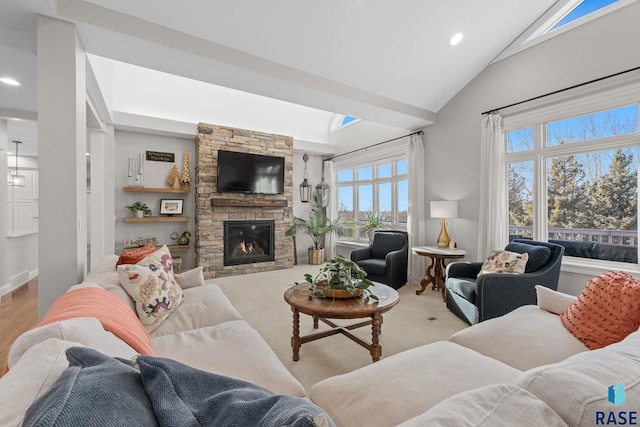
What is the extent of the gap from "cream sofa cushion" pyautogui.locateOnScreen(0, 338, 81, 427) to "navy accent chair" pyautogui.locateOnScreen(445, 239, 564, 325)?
9.57 feet

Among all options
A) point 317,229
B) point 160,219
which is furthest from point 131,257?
point 317,229

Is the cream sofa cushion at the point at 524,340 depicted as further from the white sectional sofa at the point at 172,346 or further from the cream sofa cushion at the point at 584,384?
the white sectional sofa at the point at 172,346

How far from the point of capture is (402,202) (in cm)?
557

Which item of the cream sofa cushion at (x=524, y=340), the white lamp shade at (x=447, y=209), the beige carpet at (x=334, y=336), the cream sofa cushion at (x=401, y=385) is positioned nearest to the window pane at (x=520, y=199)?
the white lamp shade at (x=447, y=209)

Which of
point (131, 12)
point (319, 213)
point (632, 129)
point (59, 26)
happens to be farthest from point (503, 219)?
point (59, 26)

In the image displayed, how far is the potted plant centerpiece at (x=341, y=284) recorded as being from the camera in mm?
2363

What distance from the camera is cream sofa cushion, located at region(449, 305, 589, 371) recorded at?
151 cm

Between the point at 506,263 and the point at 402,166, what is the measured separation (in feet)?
9.59

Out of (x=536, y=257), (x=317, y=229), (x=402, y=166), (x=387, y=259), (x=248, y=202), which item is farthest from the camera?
(x=317, y=229)

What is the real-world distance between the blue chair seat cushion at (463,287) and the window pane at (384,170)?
2.91 meters

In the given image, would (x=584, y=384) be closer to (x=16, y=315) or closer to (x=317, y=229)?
(x=16, y=315)

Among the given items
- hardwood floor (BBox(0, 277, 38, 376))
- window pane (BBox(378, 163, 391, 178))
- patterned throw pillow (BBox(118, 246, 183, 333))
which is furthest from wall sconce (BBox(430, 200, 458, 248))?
hardwood floor (BBox(0, 277, 38, 376))

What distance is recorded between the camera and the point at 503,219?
12.4 feet

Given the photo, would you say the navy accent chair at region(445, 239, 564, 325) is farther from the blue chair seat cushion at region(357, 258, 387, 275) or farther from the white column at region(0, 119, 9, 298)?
the white column at region(0, 119, 9, 298)
